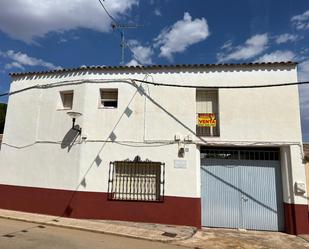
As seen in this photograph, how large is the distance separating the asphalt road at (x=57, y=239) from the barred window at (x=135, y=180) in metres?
2.14

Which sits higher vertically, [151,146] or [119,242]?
[151,146]

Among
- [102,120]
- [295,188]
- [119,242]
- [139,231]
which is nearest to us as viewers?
[119,242]

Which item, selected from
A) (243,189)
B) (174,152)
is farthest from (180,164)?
(243,189)

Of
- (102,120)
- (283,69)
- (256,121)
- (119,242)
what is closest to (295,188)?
(256,121)

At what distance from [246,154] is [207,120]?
1812mm

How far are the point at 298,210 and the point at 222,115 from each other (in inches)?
151

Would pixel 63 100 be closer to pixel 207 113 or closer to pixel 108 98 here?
pixel 108 98

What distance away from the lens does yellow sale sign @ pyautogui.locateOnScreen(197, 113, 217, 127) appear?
33.3 feet

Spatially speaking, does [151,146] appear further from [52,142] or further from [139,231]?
[52,142]

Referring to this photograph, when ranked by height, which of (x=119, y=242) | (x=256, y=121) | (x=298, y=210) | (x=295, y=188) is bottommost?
(x=119, y=242)

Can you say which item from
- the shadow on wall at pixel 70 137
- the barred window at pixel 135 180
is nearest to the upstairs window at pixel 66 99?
the shadow on wall at pixel 70 137

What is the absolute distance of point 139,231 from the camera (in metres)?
8.56

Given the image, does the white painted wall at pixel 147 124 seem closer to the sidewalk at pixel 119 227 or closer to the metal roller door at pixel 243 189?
the metal roller door at pixel 243 189

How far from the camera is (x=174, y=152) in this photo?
32.6ft
